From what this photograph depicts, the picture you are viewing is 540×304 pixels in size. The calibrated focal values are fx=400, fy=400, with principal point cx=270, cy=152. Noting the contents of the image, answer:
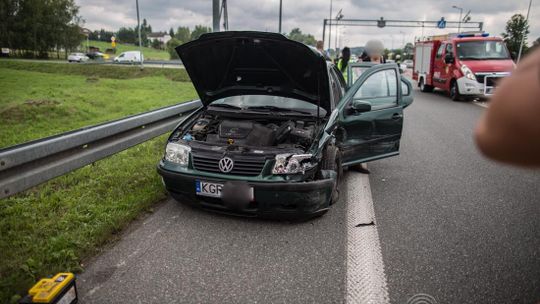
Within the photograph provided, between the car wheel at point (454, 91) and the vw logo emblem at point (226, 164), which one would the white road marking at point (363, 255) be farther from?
the car wheel at point (454, 91)

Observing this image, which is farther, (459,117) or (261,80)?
(459,117)

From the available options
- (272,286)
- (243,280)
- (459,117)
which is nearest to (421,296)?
(272,286)

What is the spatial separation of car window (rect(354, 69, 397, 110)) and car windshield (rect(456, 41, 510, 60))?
35.5 ft

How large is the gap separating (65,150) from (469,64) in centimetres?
1452

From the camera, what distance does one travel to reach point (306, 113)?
185 inches

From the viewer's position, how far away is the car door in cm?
508

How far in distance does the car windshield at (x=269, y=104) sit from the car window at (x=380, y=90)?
3.23ft

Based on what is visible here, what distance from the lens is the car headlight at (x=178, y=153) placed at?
155 inches

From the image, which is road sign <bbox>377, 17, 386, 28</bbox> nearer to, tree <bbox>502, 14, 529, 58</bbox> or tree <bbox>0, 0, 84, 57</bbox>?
tree <bbox>502, 14, 529, 58</bbox>

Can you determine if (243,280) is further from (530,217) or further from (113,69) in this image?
(113,69)

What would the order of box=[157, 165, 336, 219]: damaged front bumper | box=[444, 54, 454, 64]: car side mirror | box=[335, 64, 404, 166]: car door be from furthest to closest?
box=[444, 54, 454, 64]: car side mirror → box=[335, 64, 404, 166]: car door → box=[157, 165, 336, 219]: damaged front bumper

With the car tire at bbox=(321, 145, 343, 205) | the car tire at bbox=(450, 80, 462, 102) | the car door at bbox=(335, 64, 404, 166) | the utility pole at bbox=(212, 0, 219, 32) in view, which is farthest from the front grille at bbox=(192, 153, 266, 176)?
the car tire at bbox=(450, 80, 462, 102)

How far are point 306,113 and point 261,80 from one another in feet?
2.36

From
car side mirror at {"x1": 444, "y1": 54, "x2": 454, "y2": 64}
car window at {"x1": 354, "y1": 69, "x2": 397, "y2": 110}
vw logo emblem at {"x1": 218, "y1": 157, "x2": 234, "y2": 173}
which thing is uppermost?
car side mirror at {"x1": 444, "y1": 54, "x2": 454, "y2": 64}
